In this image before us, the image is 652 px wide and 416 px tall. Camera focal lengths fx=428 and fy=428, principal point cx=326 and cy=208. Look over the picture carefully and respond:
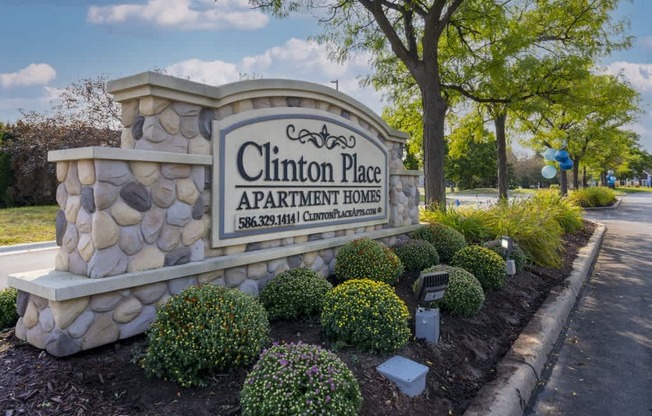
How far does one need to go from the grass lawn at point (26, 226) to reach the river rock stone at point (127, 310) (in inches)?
319

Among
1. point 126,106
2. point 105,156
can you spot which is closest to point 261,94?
point 126,106

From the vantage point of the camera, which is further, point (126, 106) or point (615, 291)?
point (615, 291)

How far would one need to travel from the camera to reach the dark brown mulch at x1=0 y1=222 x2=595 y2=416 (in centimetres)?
245

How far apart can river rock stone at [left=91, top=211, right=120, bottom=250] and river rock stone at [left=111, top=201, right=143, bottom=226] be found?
46 mm

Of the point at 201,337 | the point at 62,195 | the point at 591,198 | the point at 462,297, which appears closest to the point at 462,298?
the point at 462,297

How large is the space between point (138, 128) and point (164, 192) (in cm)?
58

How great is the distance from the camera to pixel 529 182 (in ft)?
205

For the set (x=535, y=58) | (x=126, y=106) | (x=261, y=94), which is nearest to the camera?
(x=126, y=106)

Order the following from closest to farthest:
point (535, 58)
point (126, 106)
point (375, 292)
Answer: point (375, 292) < point (126, 106) < point (535, 58)

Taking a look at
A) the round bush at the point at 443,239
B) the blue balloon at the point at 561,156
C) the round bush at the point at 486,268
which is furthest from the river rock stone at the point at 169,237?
the blue balloon at the point at 561,156

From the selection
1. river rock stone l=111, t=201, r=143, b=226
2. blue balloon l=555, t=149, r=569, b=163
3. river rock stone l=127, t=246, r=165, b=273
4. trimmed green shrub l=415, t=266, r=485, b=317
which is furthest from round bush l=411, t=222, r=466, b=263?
blue balloon l=555, t=149, r=569, b=163

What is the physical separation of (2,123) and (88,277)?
20.4 metres

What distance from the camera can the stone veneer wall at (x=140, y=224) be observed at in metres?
3.05

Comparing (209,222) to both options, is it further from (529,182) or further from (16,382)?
(529,182)
